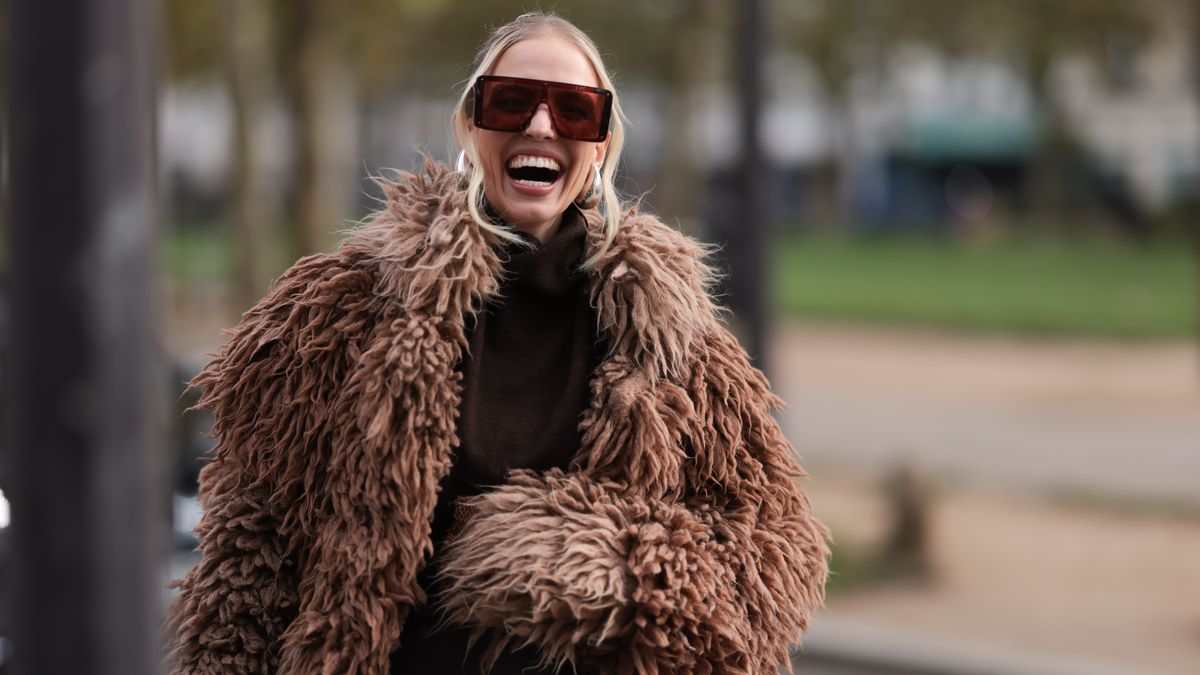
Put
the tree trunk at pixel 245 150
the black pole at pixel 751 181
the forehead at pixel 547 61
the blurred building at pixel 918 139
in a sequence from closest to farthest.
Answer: the forehead at pixel 547 61, the black pole at pixel 751 181, the tree trunk at pixel 245 150, the blurred building at pixel 918 139

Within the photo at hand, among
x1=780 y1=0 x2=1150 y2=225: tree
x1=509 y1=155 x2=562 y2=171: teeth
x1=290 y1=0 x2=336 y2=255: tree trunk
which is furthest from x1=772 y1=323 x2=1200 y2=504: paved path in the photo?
x1=780 y1=0 x2=1150 y2=225: tree

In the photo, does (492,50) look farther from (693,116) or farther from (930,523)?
(693,116)

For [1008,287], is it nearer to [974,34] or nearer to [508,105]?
[974,34]

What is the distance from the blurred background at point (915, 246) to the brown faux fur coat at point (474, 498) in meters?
0.36

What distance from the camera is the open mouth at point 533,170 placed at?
7.52ft

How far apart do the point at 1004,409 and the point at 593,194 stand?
44.2 ft

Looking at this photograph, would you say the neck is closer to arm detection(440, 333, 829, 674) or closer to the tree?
arm detection(440, 333, 829, 674)

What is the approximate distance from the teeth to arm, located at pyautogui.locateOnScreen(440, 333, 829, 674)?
36 centimetres

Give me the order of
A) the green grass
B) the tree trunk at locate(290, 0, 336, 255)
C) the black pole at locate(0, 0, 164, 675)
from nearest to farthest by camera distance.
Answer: the black pole at locate(0, 0, 164, 675) < the tree trunk at locate(290, 0, 336, 255) < the green grass

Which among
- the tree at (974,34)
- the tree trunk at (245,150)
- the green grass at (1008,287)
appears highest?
the tree at (974,34)

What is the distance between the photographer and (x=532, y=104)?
2.28 meters

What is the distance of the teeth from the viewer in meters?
2.29

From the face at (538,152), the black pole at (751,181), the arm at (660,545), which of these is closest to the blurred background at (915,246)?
the black pole at (751,181)

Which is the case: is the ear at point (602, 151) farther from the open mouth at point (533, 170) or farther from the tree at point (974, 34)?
the tree at point (974, 34)
